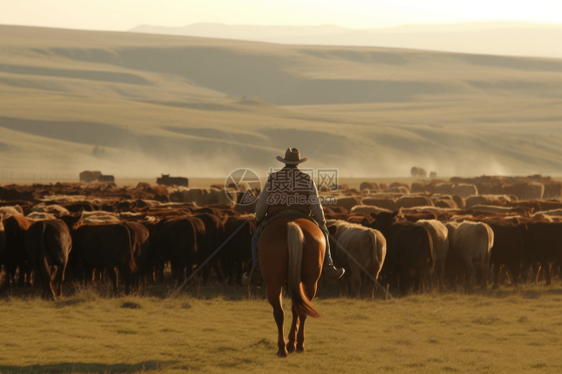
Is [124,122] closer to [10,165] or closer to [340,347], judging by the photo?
[10,165]

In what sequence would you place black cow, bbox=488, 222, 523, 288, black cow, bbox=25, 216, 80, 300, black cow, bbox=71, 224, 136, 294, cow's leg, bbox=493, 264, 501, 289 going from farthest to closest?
black cow, bbox=488, 222, 523, 288
cow's leg, bbox=493, 264, 501, 289
black cow, bbox=71, 224, 136, 294
black cow, bbox=25, 216, 80, 300

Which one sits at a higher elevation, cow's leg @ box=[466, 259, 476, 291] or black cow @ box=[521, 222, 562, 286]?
black cow @ box=[521, 222, 562, 286]

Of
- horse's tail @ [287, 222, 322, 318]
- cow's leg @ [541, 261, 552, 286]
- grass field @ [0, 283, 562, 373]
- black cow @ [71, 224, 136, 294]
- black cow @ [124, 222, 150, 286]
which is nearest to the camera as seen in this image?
grass field @ [0, 283, 562, 373]

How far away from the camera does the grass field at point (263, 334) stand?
320 inches

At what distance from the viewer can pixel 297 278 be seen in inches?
Answer: 327

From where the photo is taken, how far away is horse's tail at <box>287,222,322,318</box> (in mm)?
8273

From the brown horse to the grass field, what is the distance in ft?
1.85

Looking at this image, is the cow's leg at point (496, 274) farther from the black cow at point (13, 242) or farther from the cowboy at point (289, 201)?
the black cow at point (13, 242)

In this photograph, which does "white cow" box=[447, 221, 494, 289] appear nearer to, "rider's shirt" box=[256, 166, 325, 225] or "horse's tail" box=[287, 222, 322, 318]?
"rider's shirt" box=[256, 166, 325, 225]

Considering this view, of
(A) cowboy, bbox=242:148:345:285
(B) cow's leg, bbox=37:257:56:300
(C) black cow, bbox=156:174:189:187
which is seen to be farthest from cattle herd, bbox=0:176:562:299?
(C) black cow, bbox=156:174:189:187

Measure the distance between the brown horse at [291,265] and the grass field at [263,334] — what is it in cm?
56

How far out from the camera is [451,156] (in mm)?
125125


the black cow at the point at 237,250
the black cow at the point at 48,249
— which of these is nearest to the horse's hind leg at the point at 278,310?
the black cow at the point at 48,249

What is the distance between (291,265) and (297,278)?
0.56ft
